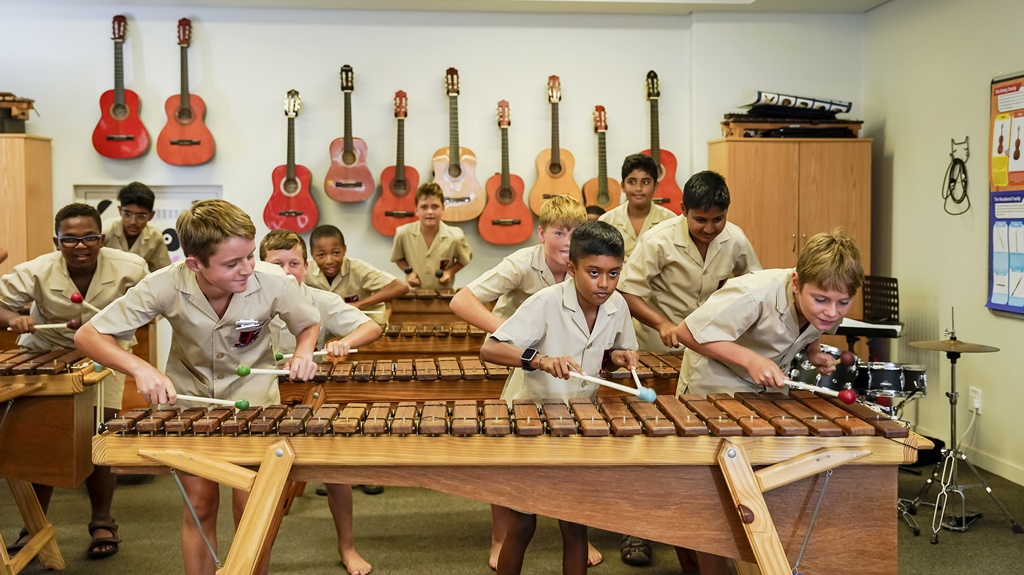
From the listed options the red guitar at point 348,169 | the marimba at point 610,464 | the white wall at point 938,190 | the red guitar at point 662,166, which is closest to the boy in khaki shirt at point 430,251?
the red guitar at point 348,169

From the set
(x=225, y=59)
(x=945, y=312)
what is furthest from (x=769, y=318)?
(x=225, y=59)

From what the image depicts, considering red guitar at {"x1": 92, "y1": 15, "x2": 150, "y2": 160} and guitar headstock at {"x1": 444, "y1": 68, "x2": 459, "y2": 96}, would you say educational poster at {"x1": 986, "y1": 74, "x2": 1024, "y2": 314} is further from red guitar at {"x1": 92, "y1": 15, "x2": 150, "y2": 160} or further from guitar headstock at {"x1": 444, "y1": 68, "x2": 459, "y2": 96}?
red guitar at {"x1": 92, "y1": 15, "x2": 150, "y2": 160}

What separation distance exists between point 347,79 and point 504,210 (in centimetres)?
166

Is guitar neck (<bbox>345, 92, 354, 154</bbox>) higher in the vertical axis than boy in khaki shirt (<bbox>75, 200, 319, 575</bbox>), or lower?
higher

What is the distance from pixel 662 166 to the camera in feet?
25.5

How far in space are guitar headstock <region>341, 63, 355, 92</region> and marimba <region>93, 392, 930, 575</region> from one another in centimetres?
506

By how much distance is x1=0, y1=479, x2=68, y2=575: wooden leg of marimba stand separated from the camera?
13.3 feet

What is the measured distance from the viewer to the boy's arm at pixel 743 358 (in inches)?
129

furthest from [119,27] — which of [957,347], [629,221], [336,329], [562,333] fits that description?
[957,347]

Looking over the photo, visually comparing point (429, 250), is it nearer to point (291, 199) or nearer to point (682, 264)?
point (291, 199)

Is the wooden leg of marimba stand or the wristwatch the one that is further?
the wooden leg of marimba stand

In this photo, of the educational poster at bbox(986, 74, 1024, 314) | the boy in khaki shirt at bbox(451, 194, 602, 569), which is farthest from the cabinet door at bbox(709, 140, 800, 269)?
the boy in khaki shirt at bbox(451, 194, 602, 569)

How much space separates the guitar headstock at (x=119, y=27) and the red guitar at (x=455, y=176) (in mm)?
2611

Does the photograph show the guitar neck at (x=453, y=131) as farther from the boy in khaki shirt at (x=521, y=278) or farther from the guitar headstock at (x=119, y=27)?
the boy in khaki shirt at (x=521, y=278)
